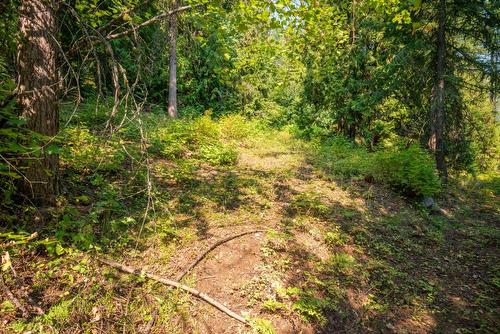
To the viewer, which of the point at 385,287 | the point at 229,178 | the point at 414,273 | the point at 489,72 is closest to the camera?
the point at 385,287

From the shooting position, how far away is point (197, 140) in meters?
9.77

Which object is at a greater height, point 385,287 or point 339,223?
point 339,223

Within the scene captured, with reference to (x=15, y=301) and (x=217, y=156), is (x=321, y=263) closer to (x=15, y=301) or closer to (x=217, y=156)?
(x=15, y=301)

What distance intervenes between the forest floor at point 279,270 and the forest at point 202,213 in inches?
0.9

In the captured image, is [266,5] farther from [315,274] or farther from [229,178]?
[229,178]

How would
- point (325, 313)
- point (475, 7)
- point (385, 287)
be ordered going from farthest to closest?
point (475, 7), point (385, 287), point (325, 313)

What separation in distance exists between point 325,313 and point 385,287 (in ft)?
4.21

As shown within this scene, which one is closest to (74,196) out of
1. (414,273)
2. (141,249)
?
(141,249)

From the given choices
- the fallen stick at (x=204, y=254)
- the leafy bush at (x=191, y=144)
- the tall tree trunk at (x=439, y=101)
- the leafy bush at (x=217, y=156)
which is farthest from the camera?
the tall tree trunk at (x=439, y=101)

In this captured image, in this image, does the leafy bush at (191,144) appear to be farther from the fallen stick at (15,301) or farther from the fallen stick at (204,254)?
the fallen stick at (15,301)

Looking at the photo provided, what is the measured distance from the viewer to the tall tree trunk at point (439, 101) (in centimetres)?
954

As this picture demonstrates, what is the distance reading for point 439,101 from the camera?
9883mm

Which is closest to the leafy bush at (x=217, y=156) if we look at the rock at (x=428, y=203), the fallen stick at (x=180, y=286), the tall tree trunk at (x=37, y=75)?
the tall tree trunk at (x=37, y=75)

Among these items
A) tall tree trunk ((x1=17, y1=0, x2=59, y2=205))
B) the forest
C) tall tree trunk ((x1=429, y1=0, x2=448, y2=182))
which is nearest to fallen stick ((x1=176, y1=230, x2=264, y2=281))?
the forest
